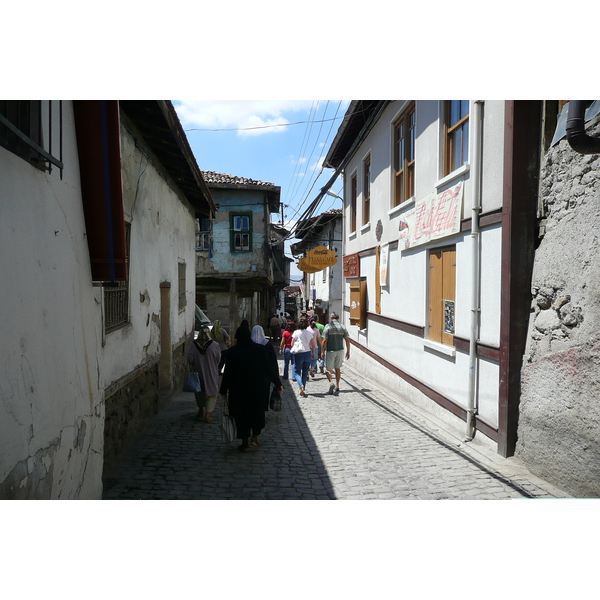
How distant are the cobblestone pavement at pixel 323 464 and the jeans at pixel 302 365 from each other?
69.8 inches

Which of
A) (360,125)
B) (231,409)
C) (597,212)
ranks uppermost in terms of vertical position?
(360,125)

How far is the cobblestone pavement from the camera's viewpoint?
5.01 m

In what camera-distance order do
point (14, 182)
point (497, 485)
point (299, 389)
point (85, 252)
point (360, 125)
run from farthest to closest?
point (360, 125)
point (299, 389)
point (497, 485)
point (85, 252)
point (14, 182)

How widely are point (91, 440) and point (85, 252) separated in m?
1.61

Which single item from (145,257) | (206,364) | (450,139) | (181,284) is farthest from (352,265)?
(145,257)

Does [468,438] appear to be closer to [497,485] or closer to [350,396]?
[497,485]

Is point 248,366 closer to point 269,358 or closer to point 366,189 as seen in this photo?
point 269,358

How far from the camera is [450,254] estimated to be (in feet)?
24.8

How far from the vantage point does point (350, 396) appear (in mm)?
10273

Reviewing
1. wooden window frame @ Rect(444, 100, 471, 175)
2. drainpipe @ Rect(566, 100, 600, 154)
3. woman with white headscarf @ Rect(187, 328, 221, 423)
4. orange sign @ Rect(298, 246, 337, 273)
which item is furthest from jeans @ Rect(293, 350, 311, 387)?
drainpipe @ Rect(566, 100, 600, 154)

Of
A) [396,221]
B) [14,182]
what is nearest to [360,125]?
[396,221]

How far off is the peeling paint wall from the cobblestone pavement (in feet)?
4.23

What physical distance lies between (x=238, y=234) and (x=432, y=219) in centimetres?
1475

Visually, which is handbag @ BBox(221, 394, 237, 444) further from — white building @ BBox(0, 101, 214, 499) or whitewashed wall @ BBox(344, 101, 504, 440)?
whitewashed wall @ BBox(344, 101, 504, 440)
